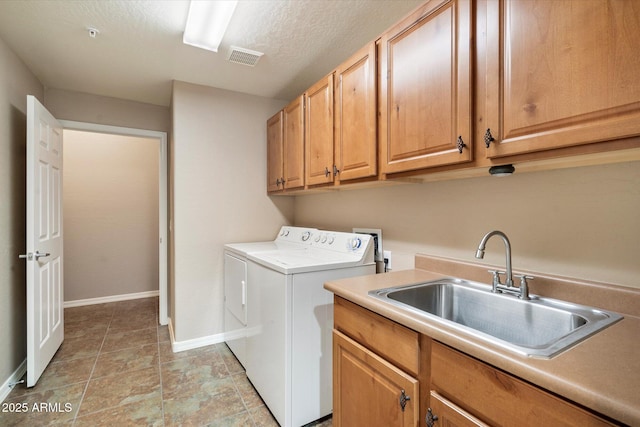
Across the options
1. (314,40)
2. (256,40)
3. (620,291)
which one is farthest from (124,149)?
(620,291)

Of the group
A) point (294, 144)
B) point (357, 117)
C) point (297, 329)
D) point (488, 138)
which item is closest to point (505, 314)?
point (488, 138)

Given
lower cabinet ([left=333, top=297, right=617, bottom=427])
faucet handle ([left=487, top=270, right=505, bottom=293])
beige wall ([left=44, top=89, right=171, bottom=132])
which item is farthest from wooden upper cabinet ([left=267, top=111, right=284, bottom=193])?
faucet handle ([left=487, top=270, right=505, bottom=293])

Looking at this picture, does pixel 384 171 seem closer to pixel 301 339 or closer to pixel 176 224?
pixel 301 339

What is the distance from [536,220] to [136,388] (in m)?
2.54

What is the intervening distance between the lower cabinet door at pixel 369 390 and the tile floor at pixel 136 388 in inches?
23.9

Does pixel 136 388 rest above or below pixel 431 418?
below

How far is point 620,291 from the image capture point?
3.28 ft

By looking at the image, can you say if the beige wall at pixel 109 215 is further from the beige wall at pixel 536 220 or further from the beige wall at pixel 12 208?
the beige wall at pixel 536 220

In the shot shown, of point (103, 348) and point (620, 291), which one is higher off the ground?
point (620, 291)

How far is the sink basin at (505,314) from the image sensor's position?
83 cm

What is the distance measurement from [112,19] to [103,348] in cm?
254

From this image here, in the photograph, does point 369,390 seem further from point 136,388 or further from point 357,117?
point 136,388

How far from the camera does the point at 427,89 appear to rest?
4.08 feet

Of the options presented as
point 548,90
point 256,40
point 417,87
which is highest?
point 256,40
